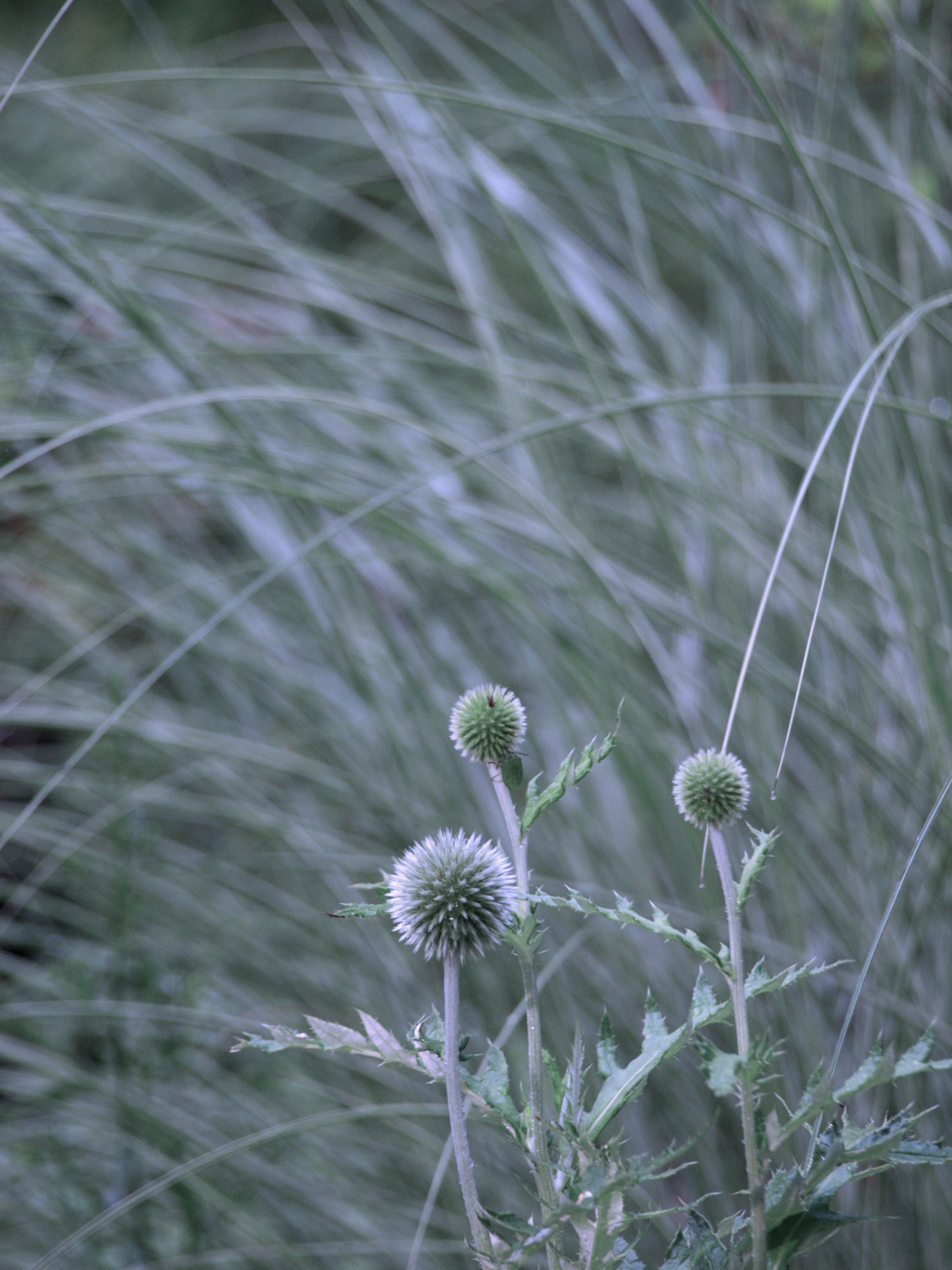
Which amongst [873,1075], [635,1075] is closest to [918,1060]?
[873,1075]

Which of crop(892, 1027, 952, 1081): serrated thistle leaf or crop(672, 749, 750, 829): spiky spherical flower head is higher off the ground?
crop(672, 749, 750, 829): spiky spherical flower head

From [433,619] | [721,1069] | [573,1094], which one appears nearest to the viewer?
[721,1069]

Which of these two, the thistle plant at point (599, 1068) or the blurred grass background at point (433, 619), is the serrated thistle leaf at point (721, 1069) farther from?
the blurred grass background at point (433, 619)

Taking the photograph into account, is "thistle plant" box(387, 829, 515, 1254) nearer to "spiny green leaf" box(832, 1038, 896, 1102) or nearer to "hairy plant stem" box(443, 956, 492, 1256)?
"hairy plant stem" box(443, 956, 492, 1256)

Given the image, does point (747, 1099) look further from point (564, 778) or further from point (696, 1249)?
point (564, 778)

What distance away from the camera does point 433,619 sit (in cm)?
155

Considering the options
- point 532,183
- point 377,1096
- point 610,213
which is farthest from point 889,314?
point 377,1096

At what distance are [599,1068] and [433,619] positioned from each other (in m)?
1.00

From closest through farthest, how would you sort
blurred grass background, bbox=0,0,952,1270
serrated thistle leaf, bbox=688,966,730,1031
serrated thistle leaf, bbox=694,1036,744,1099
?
serrated thistle leaf, bbox=694,1036,744,1099 → serrated thistle leaf, bbox=688,966,730,1031 → blurred grass background, bbox=0,0,952,1270

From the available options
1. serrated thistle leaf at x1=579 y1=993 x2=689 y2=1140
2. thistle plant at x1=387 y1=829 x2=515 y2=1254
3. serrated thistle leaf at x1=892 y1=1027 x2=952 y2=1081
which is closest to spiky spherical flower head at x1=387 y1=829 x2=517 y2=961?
thistle plant at x1=387 y1=829 x2=515 y2=1254

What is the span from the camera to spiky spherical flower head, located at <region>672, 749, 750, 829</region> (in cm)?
62

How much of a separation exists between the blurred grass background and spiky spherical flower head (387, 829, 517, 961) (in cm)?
31

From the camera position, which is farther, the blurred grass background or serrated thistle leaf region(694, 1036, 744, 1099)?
the blurred grass background

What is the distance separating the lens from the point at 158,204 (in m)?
3.24
